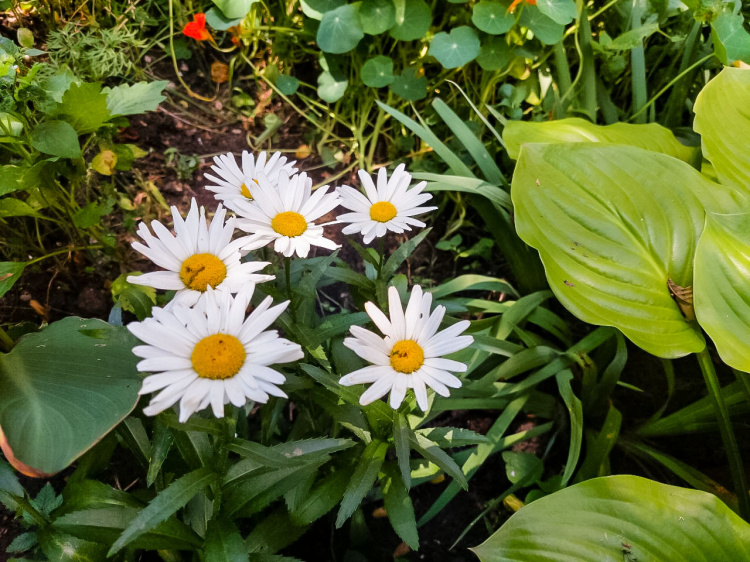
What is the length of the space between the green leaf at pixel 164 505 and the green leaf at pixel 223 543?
76mm

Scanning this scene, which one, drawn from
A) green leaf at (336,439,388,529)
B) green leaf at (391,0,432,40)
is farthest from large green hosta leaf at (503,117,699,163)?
green leaf at (336,439,388,529)

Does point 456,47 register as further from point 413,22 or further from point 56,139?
point 56,139

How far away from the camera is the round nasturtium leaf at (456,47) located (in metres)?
1.32

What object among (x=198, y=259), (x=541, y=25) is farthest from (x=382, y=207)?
(x=541, y=25)

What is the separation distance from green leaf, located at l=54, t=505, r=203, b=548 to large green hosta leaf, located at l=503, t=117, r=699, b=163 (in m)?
0.97

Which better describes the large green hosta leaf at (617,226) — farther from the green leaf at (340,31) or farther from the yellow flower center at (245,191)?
the green leaf at (340,31)

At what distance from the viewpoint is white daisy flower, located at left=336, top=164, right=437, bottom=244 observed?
2.43 feet

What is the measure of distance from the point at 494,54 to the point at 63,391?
124cm

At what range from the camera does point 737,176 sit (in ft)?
3.34

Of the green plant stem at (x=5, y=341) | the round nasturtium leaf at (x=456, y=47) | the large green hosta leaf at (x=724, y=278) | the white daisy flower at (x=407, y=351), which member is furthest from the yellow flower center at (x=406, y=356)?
the round nasturtium leaf at (x=456, y=47)

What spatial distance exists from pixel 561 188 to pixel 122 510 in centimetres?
90

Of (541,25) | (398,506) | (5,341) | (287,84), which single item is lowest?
(398,506)

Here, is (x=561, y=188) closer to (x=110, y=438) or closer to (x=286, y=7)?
(x=110, y=438)

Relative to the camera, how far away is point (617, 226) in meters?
0.94
